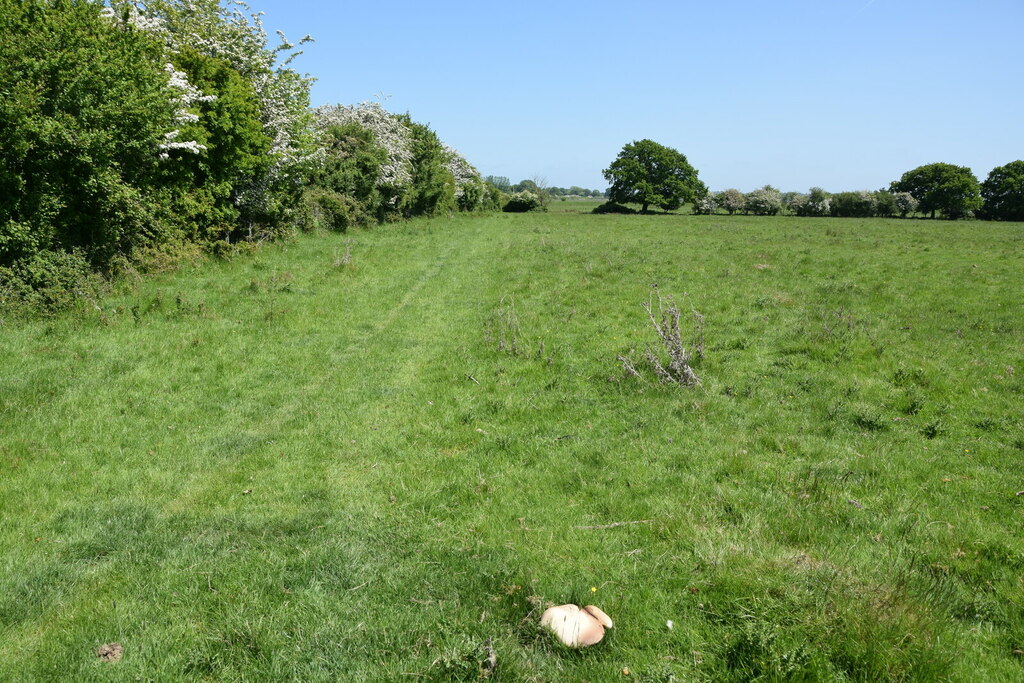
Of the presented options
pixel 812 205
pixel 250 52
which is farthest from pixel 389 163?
pixel 812 205

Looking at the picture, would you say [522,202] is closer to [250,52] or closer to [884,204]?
[884,204]

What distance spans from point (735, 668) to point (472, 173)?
68284mm

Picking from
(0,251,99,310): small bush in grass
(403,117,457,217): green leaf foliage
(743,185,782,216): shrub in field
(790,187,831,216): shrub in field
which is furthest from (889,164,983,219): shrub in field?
(0,251,99,310): small bush in grass

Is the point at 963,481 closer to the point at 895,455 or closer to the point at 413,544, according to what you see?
the point at 895,455

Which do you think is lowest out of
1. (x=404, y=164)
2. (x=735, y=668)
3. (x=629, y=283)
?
(x=735, y=668)

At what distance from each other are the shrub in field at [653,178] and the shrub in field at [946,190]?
2785 cm

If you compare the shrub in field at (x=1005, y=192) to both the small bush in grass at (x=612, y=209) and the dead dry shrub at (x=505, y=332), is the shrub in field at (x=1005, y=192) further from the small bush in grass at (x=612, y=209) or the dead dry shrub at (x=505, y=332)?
the dead dry shrub at (x=505, y=332)

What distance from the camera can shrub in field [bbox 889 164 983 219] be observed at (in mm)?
73812

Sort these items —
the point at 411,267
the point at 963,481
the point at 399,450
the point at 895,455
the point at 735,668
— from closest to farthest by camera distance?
Result: the point at 735,668 → the point at 963,481 → the point at 895,455 → the point at 399,450 → the point at 411,267

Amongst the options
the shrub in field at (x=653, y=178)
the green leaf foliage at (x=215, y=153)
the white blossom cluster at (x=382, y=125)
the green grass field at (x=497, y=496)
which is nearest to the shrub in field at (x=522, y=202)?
the shrub in field at (x=653, y=178)

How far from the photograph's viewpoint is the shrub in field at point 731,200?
81.7m

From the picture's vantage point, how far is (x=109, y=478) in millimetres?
7656

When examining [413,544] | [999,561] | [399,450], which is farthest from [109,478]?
[999,561]

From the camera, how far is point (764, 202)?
79625 millimetres
